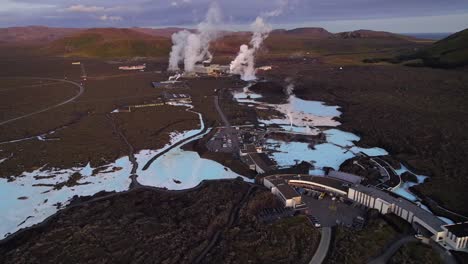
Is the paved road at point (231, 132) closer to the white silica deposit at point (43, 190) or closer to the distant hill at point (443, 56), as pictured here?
the white silica deposit at point (43, 190)

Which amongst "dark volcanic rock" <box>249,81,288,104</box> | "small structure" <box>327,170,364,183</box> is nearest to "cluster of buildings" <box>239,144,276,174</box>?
"small structure" <box>327,170,364,183</box>

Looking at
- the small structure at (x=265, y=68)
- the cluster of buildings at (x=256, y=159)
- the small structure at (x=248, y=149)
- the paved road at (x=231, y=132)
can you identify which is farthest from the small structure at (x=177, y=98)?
the small structure at (x=265, y=68)

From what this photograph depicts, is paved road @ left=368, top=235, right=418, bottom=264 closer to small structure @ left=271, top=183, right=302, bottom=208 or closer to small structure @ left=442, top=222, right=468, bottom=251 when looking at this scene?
small structure @ left=442, top=222, right=468, bottom=251

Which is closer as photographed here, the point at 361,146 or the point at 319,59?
the point at 361,146

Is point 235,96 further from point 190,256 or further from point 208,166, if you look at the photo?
point 190,256

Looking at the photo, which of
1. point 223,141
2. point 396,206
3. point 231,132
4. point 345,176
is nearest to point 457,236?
point 396,206

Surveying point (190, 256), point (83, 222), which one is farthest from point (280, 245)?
point (83, 222)
